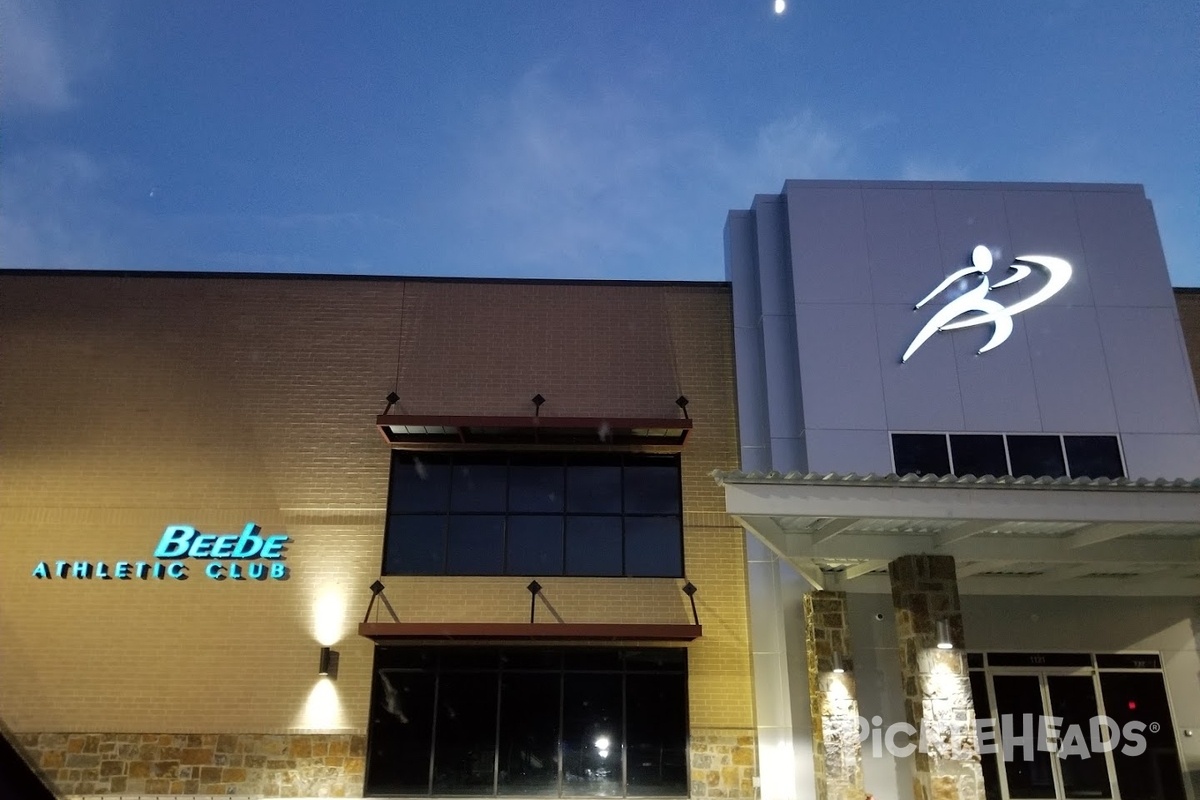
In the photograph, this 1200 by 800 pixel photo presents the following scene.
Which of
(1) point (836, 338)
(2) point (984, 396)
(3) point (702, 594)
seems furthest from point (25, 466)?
(2) point (984, 396)

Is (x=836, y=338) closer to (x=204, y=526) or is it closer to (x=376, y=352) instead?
(x=376, y=352)

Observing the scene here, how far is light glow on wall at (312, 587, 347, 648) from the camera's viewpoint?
13633mm

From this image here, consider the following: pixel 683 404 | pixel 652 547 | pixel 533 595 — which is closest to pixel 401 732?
pixel 533 595

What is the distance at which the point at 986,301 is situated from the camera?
15133mm

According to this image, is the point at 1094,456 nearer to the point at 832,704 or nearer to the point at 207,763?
the point at 832,704

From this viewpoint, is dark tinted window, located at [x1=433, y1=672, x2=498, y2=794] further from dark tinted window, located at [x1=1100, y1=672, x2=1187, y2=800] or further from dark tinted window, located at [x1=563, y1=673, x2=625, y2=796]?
dark tinted window, located at [x1=1100, y1=672, x2=1187, y2=800]

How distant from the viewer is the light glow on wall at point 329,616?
13.6 meters

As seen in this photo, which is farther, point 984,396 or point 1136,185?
point 1136,185

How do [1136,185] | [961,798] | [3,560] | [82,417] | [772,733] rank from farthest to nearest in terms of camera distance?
[1136,185] < [82,417] < [3,560] < [772,733] < [961,798]

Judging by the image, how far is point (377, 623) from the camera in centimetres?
1306

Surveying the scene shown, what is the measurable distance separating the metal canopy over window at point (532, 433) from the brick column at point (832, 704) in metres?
3.36

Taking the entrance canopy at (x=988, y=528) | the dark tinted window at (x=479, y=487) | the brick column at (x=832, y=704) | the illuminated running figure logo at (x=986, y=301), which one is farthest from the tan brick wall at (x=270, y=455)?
the illuminated running figure logo at (x=986, y=301)

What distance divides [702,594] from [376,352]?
6667mm

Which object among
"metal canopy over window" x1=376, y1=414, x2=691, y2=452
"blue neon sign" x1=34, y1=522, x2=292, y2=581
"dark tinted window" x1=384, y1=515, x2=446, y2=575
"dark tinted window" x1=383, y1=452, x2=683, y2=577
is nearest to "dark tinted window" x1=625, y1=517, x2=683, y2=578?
"dark tinted window" x1=383, y1=452, x2=683, y2=577
